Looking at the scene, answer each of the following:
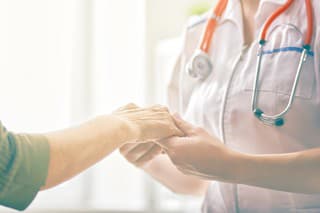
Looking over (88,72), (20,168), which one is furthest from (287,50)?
(88,72)

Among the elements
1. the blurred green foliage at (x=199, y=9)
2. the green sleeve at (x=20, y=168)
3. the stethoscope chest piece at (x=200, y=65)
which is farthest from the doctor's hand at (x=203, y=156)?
the blurred green foliage at (x=199, y=9)

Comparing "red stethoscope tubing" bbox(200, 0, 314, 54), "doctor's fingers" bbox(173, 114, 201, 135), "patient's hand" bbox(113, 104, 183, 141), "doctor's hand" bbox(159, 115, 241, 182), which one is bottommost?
"doctor's hand" bbox(159, 115, 241, 182)

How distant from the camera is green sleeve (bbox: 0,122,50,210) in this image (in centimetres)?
81

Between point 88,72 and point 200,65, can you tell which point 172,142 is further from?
point 88,72

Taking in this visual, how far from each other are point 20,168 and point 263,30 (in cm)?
69

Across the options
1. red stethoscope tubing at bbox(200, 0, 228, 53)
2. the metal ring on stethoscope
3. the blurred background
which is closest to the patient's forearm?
the metal ring on stethoscope

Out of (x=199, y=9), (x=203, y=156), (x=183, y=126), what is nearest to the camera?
(x=203, y=156)

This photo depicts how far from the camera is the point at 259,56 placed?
1.20 meters

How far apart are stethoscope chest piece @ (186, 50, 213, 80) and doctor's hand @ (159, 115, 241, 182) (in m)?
0.24

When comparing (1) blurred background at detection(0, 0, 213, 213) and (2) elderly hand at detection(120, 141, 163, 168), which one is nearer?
(2) elderly hand at detection(120, 141, 163, 168)

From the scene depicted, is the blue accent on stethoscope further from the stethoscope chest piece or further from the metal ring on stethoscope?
the stethoscope chest piece

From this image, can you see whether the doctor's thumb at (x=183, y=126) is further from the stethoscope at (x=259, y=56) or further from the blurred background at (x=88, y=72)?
the blurred background at (x=88, y=72)

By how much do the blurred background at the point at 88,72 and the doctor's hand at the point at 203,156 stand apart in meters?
0.44

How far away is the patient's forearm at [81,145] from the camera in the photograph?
0.88 m
